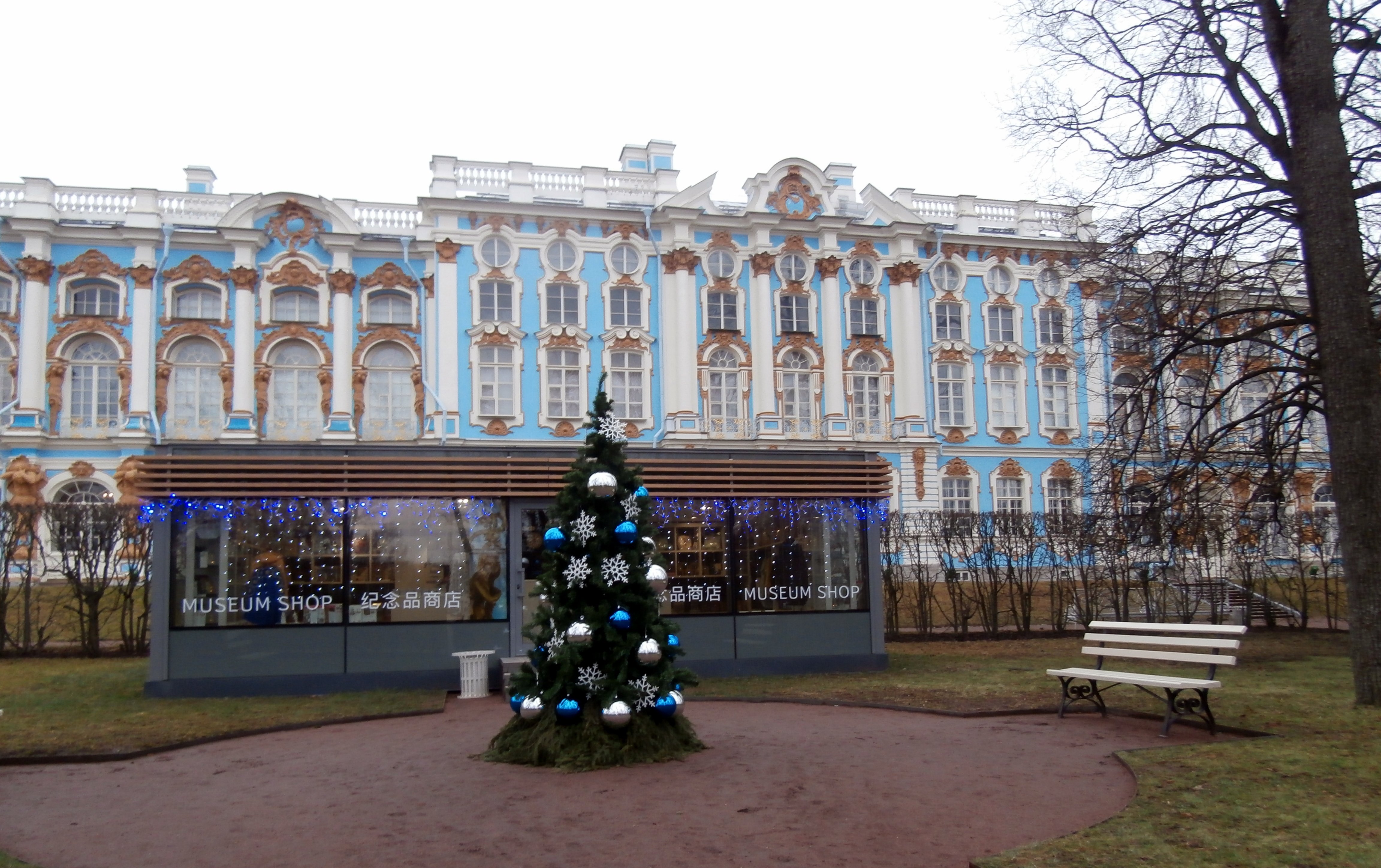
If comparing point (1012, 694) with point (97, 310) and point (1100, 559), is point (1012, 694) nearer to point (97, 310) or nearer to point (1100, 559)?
point (1100, 559)

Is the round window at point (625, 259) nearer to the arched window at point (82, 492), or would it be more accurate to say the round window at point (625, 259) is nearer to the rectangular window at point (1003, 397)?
the rectangular window at point (1003, 397)

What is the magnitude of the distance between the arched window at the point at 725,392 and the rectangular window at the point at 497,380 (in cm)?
720

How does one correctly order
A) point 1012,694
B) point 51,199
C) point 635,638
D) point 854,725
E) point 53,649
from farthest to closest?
point 51,199 < point 53,649 < point 1012,694 < point 854,725 < point 635,638

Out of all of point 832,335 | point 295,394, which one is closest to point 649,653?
point 295,394

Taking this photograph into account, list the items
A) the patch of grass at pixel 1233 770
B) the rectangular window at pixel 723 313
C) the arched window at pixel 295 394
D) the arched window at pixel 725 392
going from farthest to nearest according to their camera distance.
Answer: the rectangular window at pixel 723 313, the arched window at pixel 725 392, the arched window at pixel 295 394, the patch of grass at pixel 1233 770

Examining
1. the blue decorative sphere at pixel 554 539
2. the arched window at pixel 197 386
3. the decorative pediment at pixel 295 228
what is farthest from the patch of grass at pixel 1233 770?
the decorative pediment at pixel 295 228

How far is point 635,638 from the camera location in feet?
31.0

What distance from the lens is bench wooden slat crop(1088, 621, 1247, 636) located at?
33.1 feet

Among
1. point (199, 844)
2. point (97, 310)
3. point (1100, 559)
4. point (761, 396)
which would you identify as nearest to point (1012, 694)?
point (199, 844)

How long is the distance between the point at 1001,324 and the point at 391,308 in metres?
23.2

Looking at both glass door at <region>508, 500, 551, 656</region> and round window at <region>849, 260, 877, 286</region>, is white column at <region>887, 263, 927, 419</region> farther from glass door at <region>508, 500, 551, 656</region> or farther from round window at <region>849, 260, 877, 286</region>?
glass door at <region>508, 500, 551, 656</region>

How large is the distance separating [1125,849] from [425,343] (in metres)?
35.4

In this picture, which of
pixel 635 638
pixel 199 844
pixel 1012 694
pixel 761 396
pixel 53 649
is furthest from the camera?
pixel 761 396

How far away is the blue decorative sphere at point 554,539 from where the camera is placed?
952 centimetres
